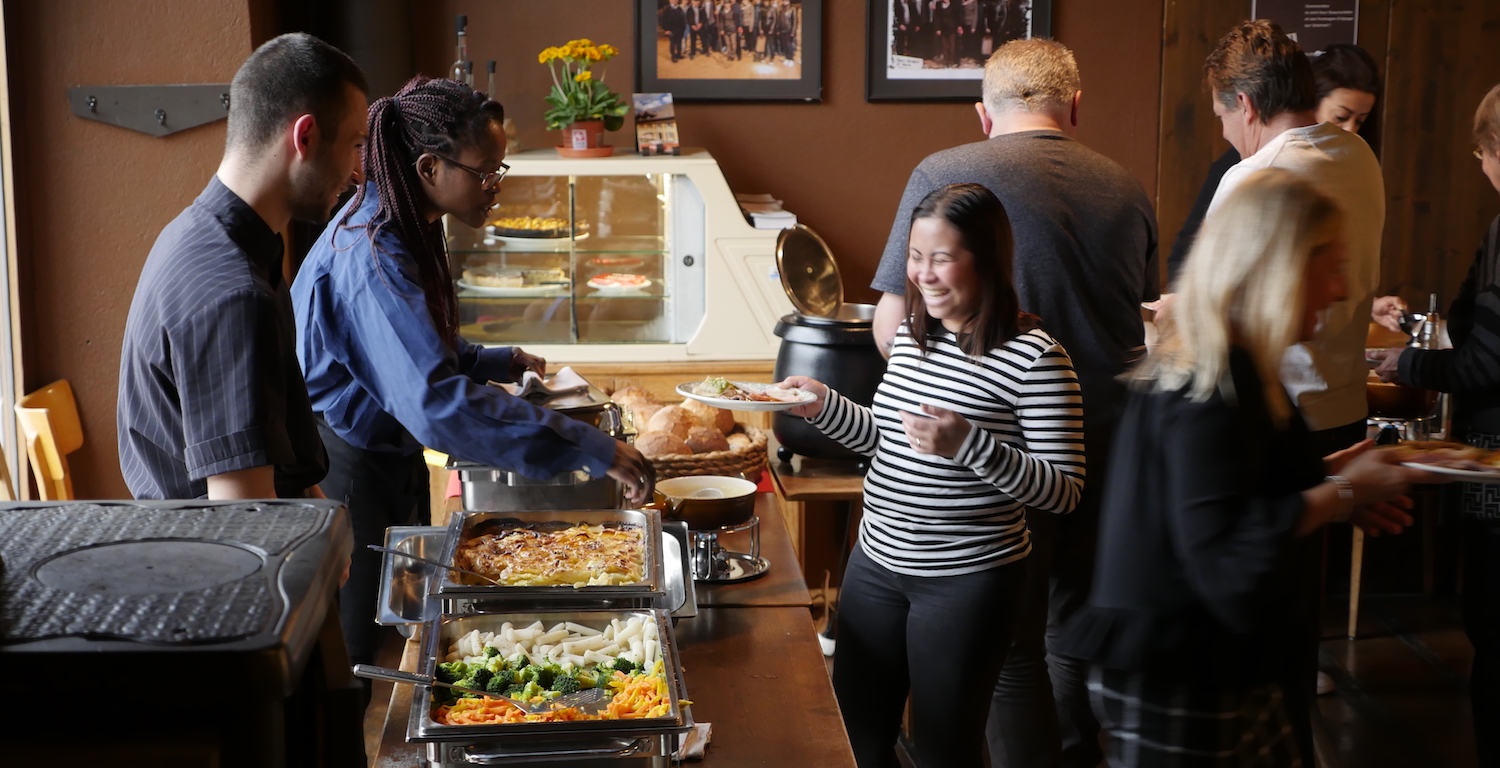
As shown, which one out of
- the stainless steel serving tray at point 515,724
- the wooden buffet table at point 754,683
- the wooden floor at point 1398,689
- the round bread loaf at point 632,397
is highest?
the round bread loaf at point 632,397

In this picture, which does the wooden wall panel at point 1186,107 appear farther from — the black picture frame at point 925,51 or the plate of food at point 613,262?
the plate of food at point 613,262

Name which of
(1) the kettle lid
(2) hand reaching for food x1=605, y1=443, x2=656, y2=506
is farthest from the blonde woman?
(1) the kettle lid

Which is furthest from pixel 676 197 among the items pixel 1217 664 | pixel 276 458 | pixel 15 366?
pixel 1217 664

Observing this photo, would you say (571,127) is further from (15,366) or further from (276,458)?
(276,458)

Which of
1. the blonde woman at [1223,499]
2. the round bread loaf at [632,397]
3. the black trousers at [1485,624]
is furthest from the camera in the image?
the round bread loaf at [632,397]

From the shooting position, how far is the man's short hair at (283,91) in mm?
1692

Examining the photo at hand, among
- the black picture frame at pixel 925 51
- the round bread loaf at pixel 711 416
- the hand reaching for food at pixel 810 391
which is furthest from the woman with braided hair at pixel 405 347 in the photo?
the black picture frame at pixel 925 51

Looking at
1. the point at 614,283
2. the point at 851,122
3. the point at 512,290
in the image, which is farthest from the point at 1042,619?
the point at 851,122

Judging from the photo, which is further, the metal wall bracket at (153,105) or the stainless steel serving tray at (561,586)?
the metal wall bracket at (153,105)

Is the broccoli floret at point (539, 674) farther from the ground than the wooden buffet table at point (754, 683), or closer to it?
farther from the ground

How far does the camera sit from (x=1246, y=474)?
1.46m

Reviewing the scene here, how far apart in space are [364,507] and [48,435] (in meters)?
1.82

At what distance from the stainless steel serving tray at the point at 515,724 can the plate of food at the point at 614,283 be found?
2590 mm

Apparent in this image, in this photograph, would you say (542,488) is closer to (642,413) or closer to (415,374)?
(415,374)
